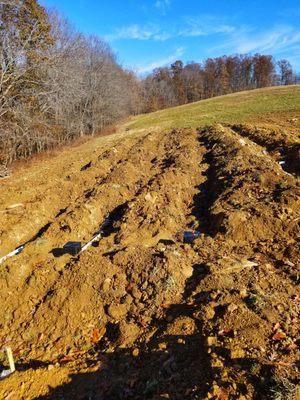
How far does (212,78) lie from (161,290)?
197 feet

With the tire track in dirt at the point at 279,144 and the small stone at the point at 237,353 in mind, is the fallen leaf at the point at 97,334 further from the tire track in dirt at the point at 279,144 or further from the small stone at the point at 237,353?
the tire track in dirt at the point at 279,144

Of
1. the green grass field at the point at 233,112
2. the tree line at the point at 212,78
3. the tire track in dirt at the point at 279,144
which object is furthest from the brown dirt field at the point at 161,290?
the tree line at the point at 212,78

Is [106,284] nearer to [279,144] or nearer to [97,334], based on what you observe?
[97,334]

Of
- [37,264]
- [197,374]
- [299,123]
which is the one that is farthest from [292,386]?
[299,123]

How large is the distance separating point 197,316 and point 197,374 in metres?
0.66

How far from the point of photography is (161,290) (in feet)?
12.7

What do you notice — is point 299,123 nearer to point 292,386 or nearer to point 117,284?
point 117,284

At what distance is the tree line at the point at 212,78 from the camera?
58031 millimetres

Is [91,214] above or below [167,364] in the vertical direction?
above

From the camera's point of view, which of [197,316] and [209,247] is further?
[209,247]

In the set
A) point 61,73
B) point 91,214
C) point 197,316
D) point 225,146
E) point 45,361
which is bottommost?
point 45,361

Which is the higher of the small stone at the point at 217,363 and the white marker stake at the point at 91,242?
the white marker stake at the point at 91,242

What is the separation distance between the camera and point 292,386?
239 centimetres

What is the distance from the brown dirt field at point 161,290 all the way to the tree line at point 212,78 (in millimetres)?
51016
